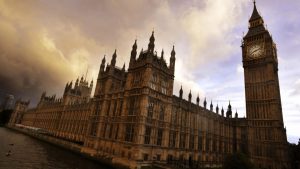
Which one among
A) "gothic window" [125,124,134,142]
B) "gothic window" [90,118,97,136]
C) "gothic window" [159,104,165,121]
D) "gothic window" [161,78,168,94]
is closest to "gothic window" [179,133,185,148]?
"gothic window" [159,104,165,121]

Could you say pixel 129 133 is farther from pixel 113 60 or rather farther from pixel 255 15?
pixel 255 15

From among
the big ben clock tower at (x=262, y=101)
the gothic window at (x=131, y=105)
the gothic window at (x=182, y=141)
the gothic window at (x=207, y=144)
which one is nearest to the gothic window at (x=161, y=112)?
the gothic window at (x=131, y=105)

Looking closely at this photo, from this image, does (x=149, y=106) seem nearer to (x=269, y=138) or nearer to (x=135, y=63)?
(x=135, y=63)

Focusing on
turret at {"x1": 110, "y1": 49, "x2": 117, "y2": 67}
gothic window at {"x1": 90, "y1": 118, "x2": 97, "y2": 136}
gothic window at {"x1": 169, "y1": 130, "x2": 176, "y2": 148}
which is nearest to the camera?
gothic window at {"x1": 169, "y1": 130, "x2": 176, "y2": 148}

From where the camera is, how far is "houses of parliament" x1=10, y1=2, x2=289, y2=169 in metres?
43.4

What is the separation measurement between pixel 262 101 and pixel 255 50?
20194 millimetres

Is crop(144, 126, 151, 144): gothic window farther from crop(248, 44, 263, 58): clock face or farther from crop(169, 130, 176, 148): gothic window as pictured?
crop(248, 44, 263, 58): clock face

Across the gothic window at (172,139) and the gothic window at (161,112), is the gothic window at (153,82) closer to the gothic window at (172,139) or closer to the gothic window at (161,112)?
the gothic window at (161,112)

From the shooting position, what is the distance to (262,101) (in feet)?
226

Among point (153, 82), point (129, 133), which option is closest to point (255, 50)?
point (153, 82)

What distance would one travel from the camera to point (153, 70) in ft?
151

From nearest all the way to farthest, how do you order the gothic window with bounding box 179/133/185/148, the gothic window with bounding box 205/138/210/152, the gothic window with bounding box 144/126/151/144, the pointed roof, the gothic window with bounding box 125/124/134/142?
the gothic window with bounding box 144/126/151/144, the gothic window with bounding box 125/124/134/142, the gothic window with bounding box 179/133/185/148, the gothic window with bounding box 205/138/210/152, the pointed roof

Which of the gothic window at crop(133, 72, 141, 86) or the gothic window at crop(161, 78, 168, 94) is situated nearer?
the gothic window at crop(133, 72, 141, 86)

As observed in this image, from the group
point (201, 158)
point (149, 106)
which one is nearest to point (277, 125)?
point (201, 158)
